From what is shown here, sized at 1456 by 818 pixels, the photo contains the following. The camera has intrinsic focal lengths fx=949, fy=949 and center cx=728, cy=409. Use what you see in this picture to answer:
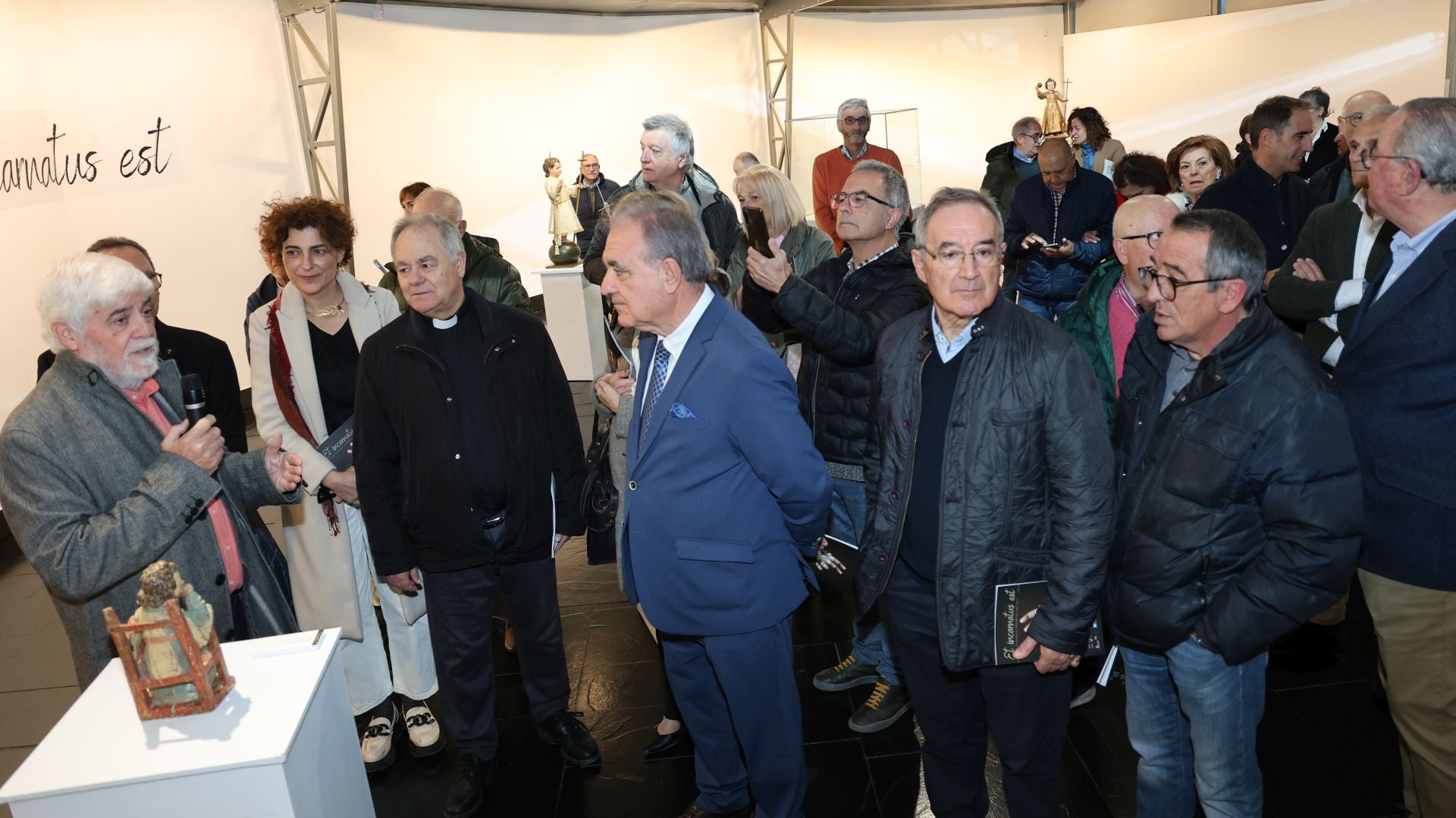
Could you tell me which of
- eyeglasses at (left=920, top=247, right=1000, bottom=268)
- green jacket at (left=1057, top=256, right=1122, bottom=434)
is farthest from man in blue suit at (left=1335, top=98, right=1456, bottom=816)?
eyeglasses at (left=920, top=247, right=1000, bottom=268)

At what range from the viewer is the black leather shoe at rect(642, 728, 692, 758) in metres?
3.16

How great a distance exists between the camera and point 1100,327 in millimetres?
→ 2980

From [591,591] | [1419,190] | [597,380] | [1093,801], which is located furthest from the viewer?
[591,591]

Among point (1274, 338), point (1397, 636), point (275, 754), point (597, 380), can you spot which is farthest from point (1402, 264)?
point (275, 754)

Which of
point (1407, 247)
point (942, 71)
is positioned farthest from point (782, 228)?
point (942, 71)

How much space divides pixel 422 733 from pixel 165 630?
5.40 feet

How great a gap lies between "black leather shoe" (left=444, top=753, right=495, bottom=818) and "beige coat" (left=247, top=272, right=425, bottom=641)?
544 millimetres

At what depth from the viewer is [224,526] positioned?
7.80 ft

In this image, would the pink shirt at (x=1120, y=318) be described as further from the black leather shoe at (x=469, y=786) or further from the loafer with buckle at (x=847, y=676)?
the black leather shoe at (x=469, y=786)

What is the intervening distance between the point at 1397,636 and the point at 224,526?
287cm

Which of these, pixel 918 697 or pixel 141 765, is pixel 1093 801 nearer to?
pixel 918 697

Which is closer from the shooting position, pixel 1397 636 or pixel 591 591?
pixel 1397 636

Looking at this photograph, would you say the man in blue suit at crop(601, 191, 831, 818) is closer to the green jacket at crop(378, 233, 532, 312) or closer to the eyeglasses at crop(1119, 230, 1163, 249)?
the eyeglasses at crop(1119, 230, 1163, 249)

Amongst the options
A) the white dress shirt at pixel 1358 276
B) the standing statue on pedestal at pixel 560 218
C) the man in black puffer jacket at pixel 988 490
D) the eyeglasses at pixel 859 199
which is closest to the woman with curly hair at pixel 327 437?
the eyeglasses at pixel 859 199
